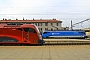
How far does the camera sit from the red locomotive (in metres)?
26.6

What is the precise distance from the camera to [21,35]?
26.7 m

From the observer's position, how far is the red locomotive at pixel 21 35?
1047 inches
